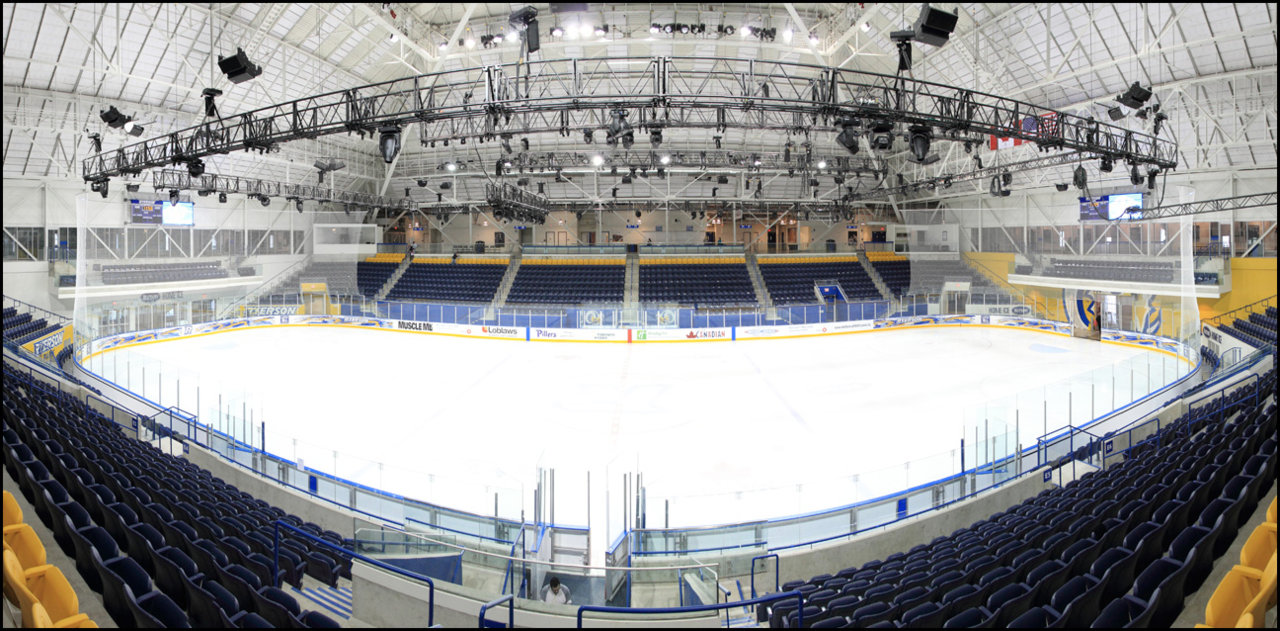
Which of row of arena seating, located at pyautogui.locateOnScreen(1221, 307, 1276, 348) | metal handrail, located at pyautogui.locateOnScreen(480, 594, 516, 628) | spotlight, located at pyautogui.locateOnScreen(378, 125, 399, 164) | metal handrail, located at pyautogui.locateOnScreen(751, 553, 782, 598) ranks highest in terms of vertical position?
spotlight, located at pyautogui.locateOnScreen(378, 125, 399, 164)

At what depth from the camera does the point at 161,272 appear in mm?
33469

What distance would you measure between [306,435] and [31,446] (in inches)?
217

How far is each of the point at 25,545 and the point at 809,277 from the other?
1461 inches

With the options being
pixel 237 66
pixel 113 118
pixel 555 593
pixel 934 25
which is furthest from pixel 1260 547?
pixel 113 118

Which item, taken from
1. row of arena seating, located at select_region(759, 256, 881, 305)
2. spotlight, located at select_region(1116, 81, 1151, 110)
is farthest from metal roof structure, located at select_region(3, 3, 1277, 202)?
row of arena seating, located at select_region(759, 256, 881, 305)

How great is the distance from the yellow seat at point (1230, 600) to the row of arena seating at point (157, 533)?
6.07m

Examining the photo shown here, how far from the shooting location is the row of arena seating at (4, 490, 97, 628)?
4020 mm

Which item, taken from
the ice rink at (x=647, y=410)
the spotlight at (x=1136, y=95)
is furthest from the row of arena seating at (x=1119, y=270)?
the spotlight at (x=1136, y=95)

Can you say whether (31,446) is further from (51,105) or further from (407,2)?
(51,105)

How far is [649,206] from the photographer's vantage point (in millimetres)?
40875

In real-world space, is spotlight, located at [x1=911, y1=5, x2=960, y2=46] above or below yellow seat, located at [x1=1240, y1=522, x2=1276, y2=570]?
above

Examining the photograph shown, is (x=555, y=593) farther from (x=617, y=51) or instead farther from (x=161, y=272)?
(x=161, y=272)

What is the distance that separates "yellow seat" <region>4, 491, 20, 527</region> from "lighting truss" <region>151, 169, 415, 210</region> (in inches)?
920

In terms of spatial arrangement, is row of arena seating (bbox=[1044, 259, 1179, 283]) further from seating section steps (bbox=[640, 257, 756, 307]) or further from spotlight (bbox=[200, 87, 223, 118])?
spotlight (bbox=[200, 87, 223, 118])
